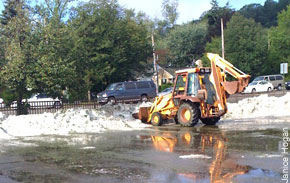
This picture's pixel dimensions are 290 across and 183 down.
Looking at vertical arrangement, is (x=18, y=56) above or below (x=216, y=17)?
below

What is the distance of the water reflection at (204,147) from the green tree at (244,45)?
43.0 metres

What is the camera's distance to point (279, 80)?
53656 mm

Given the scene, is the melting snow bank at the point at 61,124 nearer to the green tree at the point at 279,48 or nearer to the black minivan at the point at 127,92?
the black minivan at the point at 127,92

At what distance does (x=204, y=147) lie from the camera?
38.2 ft

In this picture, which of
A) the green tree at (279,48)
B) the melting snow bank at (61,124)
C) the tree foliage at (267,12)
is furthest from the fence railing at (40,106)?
the tree foliage at (267,12)

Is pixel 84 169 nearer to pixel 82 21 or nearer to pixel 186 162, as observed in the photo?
pixel 186 162

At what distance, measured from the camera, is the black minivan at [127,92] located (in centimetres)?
3547

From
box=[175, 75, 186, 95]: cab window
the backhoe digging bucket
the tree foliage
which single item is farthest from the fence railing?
the tree foliage

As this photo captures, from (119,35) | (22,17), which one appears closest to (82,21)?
(119,35)

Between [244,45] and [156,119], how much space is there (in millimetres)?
42454

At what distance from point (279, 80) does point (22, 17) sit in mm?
41070

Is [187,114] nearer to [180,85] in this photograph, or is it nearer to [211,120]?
[211,120]

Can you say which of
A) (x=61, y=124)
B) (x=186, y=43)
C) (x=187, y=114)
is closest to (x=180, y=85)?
(x=187, y=114)

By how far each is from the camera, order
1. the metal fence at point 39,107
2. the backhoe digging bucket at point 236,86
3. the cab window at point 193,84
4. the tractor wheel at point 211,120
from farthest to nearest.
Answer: the metal fence at point 39,107 < the tractor wheel at point 211,120 < the cab window at point 193,84 < the backhoe digging bucket at point 236,86
